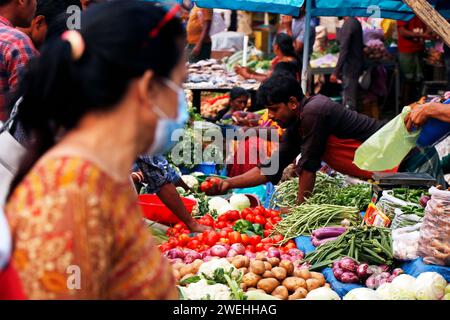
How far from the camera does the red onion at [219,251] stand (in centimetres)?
494

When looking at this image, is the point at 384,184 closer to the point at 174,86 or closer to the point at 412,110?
the point at 412,110

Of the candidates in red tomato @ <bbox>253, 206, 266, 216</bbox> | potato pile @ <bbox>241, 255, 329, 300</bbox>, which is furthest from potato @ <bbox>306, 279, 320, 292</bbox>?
red tomato @ <bbox>253, 206, 266, 216</bbox>

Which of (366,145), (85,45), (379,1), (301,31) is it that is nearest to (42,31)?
(366,145)

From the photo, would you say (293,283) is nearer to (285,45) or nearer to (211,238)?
(211,238)

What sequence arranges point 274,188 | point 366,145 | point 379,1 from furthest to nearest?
point 379,1
point 274,188
point 366,145

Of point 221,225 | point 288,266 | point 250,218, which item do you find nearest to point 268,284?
point 288,266

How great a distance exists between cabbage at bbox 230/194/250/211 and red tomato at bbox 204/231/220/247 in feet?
3.96

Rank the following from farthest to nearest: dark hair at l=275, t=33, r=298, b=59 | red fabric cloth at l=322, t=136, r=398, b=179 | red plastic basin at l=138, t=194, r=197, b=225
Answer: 1. dark hair at l=275, t=33, r=298, b=59
2. red fabric cloth at l=322, t=136, r=398, b=179
3. red plastic basin at l=138, t=194, r=197, b=225

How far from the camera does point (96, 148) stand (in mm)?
1826

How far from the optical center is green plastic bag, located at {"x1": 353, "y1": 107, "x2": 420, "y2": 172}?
15.7ft

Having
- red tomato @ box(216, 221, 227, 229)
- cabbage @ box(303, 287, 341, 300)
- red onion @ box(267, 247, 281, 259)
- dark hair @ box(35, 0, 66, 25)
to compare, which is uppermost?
dark hair @ box(35, 0, 66, 25)

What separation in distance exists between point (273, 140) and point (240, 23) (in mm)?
9481

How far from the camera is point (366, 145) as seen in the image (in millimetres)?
5004

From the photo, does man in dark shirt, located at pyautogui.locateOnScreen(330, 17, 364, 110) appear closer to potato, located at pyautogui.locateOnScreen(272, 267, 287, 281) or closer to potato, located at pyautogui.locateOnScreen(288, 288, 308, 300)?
potato, located at pyautogui.locateOnScreen(272, 267, 287, 281)
